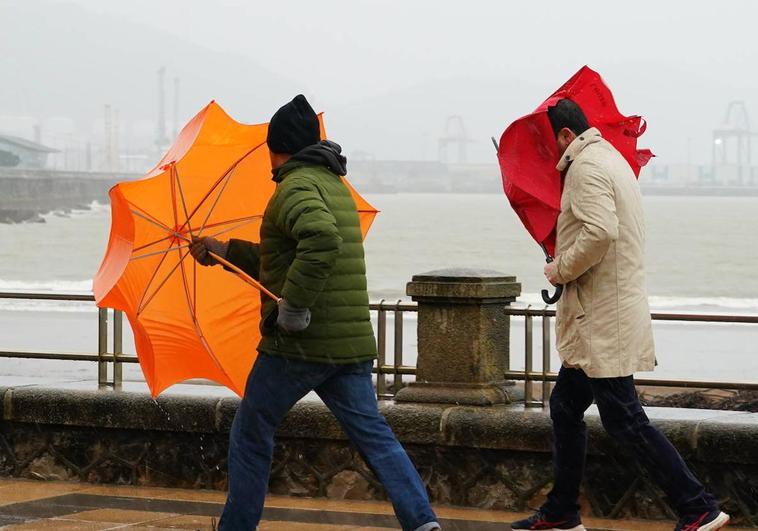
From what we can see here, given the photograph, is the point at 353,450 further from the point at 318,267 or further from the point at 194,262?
the point at 318,267

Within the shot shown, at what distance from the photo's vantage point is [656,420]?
20.8ft

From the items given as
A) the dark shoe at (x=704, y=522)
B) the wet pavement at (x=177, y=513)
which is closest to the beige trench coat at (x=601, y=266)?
the dark shoe at (x=704, y=522)

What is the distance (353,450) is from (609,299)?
206cm

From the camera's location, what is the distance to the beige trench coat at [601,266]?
5.23m

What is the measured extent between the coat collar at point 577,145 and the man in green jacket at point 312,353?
2.87ft

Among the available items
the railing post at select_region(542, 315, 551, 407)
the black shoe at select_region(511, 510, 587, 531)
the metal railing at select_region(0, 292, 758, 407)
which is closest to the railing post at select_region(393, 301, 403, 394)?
the metal railing at select_region(0, 292, 758, 407)

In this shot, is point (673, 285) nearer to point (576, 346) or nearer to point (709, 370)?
point (709, 370)

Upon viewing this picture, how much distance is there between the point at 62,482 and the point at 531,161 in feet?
10.7

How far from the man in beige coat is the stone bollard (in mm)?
1580

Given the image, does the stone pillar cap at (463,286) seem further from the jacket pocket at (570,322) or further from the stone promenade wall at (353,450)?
the jacket pocket at (570,322)

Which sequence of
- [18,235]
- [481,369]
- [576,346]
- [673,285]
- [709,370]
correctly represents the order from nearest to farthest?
[576,346] → [481,369] → [709,370] → [673,285] → [18,235]

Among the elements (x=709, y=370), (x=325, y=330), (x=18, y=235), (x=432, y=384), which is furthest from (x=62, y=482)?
(x=18, y=235)

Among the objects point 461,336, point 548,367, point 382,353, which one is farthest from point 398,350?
point 548,367

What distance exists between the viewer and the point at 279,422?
16.5 ft
